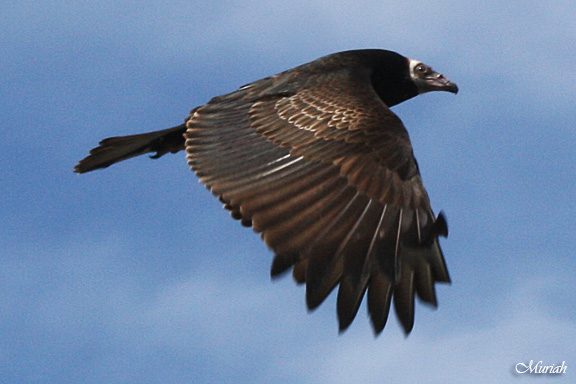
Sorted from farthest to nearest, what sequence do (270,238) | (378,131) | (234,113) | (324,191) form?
(234,113) < (378,131) < (324,191) < (270,238)

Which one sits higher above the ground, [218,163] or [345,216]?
[218,163]

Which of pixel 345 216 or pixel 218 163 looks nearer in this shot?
pixel 345 216

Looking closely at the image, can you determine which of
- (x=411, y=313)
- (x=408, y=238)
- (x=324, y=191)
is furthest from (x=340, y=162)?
(x=411, y=313)

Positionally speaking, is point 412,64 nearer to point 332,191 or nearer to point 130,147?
point 130,147

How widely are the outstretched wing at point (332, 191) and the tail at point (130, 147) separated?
504 mm

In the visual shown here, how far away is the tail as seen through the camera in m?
8.94

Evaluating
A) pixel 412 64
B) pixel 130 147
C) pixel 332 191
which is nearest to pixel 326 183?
pixel 332 191

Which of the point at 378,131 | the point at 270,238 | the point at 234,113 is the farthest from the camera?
the point at 234,113

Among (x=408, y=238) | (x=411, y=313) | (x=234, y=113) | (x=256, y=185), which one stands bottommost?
(x=411, y=313)

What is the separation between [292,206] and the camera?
6887mm

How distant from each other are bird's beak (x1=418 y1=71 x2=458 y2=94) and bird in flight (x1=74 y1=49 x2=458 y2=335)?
1.72 metres

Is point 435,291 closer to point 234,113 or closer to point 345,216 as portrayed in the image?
point 345,216

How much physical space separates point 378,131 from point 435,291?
145 centimetres

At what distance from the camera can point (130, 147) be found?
9094 mm
